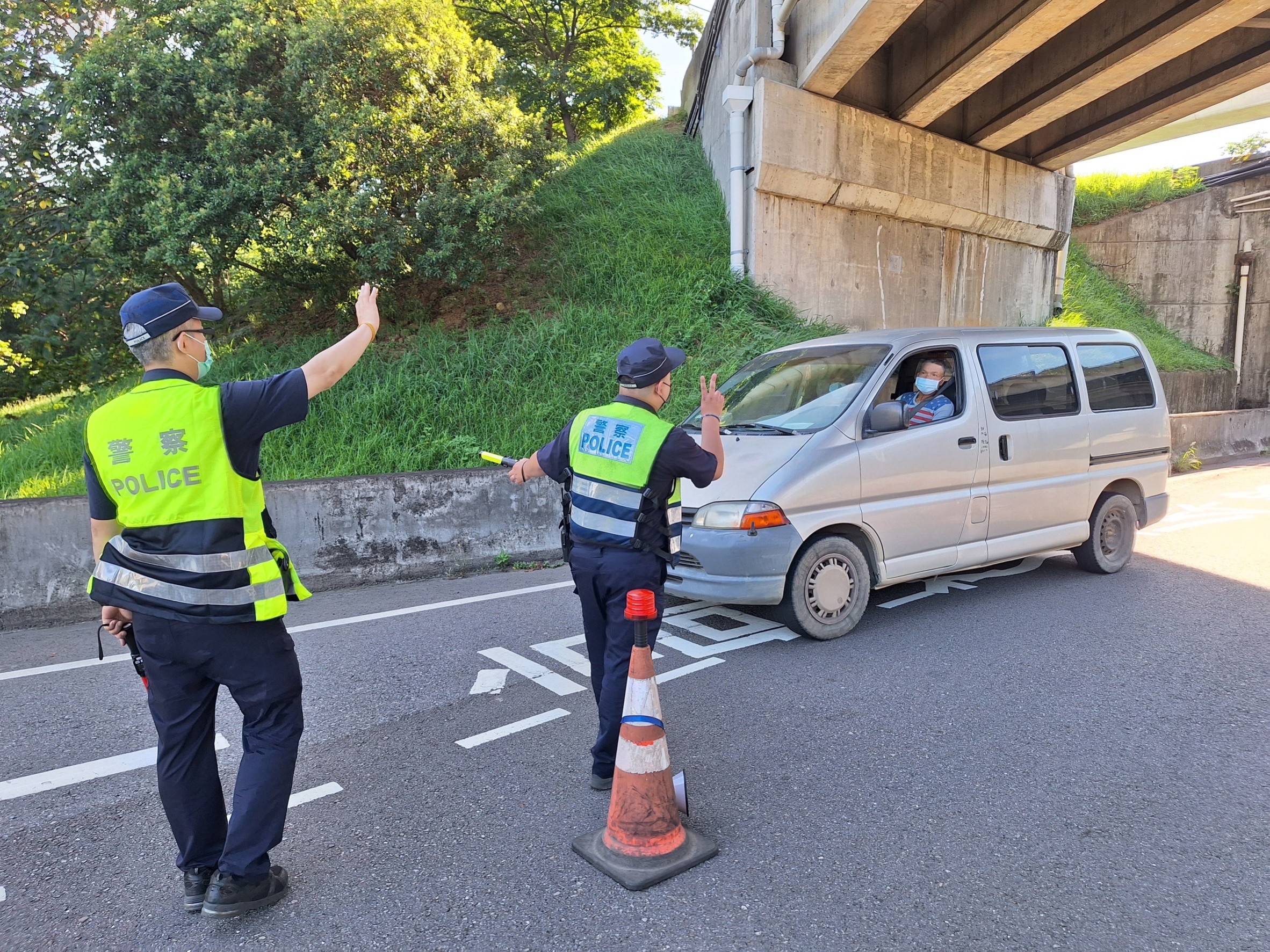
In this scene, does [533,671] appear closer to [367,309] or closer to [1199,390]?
[367,309]

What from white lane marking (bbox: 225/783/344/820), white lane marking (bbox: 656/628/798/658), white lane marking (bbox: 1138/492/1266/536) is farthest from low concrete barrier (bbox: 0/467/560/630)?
white lane marking (bbox: 1138/492/1266/536)

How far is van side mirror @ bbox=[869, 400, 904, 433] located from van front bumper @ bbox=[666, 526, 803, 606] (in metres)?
0.92

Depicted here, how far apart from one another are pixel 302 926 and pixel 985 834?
241cm

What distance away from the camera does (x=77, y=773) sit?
358cm

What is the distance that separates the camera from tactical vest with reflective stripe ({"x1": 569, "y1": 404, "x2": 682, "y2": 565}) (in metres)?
3.20

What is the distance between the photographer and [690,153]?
1667cm

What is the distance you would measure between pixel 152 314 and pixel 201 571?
81 centimetres

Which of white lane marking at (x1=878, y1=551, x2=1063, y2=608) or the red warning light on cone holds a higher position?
the red warning light on cone

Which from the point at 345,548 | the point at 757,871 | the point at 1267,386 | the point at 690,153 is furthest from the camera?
the point at 1267,386

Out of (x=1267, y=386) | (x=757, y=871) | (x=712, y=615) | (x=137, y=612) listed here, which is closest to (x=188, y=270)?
(x=712, y=615)

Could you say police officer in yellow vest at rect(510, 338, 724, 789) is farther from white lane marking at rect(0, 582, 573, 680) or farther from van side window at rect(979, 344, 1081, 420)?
van side window at rect(979, 344, 1081, 420)

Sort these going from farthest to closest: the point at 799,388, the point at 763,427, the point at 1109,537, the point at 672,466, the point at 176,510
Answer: the point at 1109,537 → the point at 799,388 → the point at 763,427 → the point at 672,466 → the point at 176,510

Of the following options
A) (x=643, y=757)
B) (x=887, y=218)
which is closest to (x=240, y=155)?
(x=643, y=757)

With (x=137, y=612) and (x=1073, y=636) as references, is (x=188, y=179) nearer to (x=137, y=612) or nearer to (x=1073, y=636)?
(x=137, y=612)
